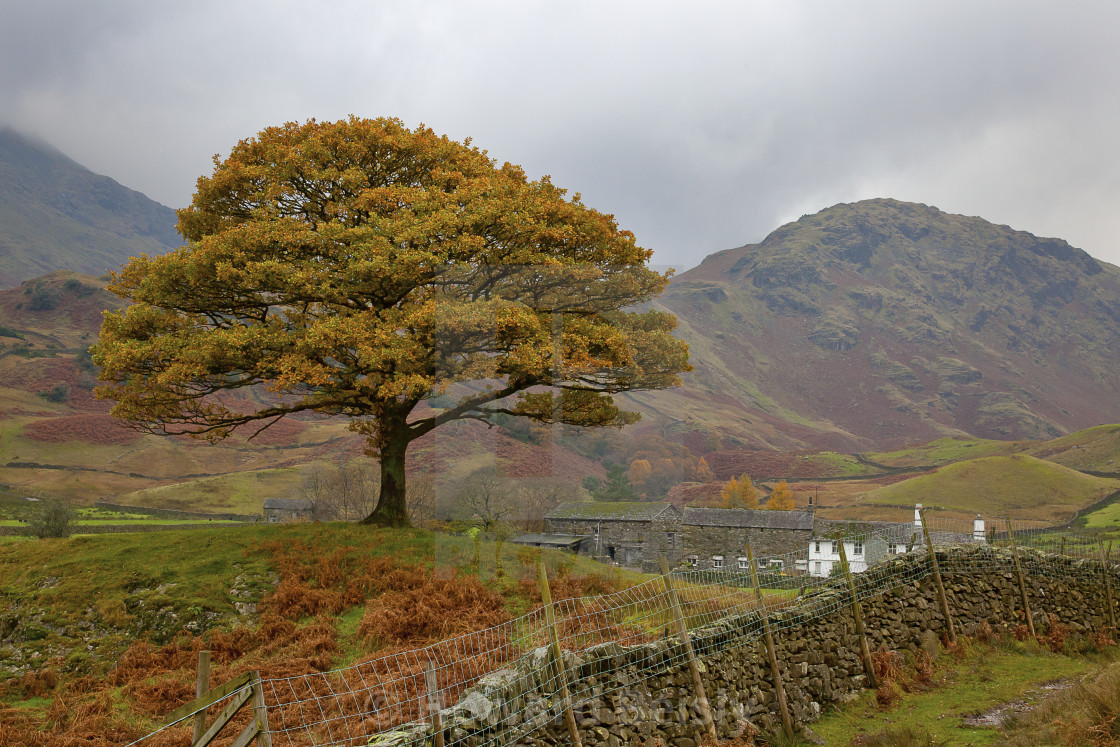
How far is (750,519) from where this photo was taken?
157 ft

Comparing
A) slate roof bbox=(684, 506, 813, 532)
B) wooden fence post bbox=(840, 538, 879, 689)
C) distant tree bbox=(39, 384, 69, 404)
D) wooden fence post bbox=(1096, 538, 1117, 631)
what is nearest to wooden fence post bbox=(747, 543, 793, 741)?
wooden fence post bbox=(840, 538, 879, 689)

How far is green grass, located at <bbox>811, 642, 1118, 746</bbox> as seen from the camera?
8.66 metres

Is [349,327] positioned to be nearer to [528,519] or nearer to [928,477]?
[528,519]


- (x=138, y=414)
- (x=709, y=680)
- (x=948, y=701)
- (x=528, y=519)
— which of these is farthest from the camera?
(x=138, y=414)

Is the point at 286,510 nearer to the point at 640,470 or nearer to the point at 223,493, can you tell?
the point at 223,493

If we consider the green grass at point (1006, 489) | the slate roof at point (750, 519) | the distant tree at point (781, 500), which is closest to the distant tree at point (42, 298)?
the distant tree at point (781, 500)

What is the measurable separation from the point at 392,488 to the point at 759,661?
37.7 feet

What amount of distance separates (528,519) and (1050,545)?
13.6 meters

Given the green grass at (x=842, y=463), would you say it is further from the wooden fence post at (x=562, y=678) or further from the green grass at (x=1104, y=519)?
the wooden fence post at (x=562, y=678)

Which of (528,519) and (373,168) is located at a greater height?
(373,168)

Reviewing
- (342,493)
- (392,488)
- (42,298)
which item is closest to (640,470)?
(392,488)

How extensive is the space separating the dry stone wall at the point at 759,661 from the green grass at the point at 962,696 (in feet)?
1.23

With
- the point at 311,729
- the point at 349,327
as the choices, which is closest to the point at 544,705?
the point at 311,729

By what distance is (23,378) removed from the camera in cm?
11650
